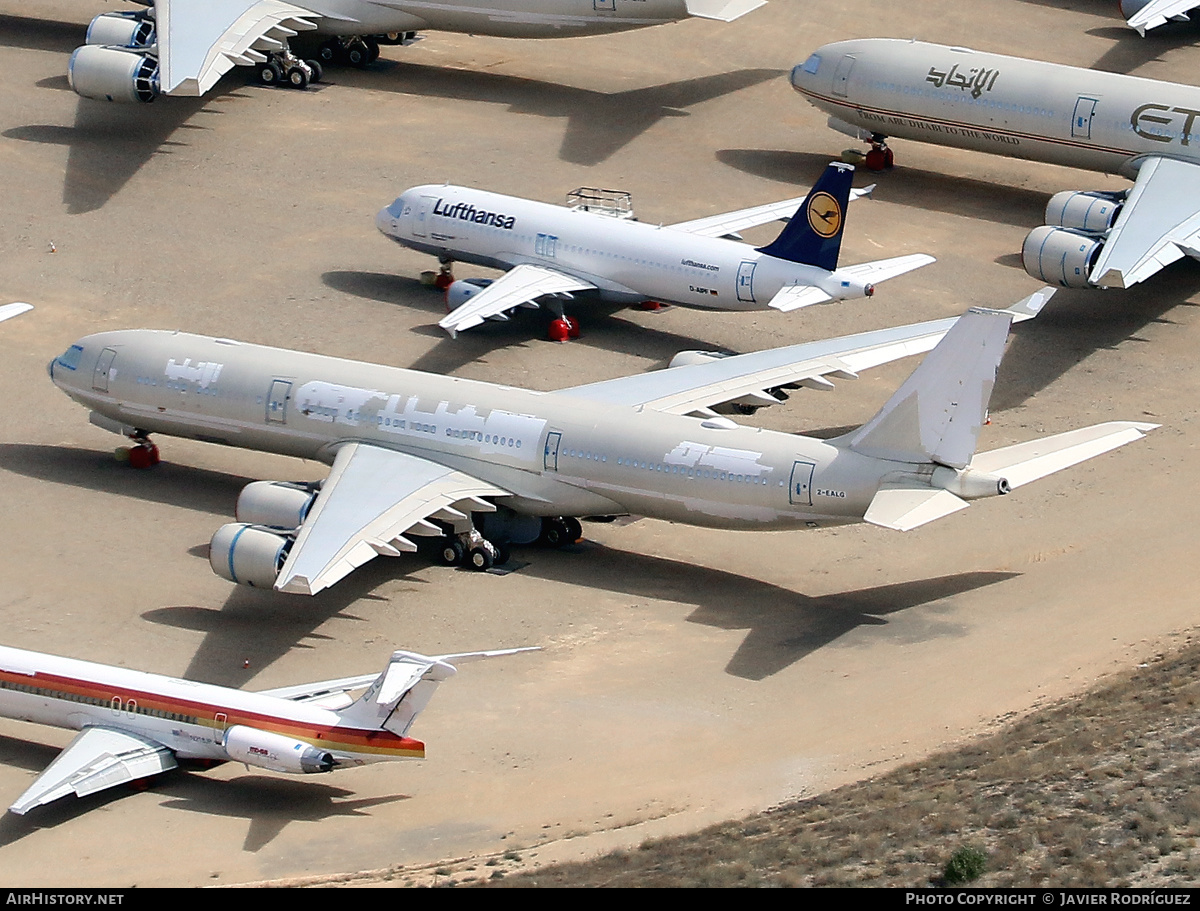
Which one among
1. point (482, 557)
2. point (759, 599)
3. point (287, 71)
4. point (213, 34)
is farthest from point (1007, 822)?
point (287, 71)

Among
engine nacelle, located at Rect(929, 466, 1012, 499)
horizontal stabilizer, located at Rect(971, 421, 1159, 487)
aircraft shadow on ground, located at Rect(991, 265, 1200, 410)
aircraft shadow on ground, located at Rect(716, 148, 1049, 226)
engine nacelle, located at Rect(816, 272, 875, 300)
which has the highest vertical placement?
horizontal stabilizer, located at Rect(971, 421, 1159, 487)

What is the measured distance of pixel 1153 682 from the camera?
120 ft

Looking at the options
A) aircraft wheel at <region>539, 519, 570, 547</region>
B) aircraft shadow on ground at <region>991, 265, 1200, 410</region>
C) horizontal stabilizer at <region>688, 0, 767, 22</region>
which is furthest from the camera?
horizontal stabilizer at <region>688, 0, 767, 22</region>

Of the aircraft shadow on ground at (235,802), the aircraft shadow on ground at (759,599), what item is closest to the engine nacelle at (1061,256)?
the aircraft shadow on ground at (759,599)

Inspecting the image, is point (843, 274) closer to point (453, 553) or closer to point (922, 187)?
point (453, 553)

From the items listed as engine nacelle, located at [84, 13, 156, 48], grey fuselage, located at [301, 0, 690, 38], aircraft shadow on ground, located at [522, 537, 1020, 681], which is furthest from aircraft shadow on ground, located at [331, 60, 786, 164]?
aircraft shadow on ground, located at [522, 537, 1020, 681]

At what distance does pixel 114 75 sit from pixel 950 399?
35.6 meters

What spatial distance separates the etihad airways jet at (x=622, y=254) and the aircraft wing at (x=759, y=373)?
106 inches

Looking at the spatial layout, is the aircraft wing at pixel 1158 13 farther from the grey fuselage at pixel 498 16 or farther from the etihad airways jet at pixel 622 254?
the etihad airways jet at pixel 622 254

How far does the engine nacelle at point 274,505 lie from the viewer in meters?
43.5

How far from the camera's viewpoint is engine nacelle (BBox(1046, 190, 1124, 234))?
56781mm

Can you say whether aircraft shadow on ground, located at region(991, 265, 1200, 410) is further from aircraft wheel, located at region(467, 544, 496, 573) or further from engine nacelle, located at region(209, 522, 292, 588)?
engine nacelle, located at region(209, 522, 292, 588)

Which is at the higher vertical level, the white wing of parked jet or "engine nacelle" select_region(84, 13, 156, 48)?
"engine nacelle" select_region(84, 13, 156, 48)

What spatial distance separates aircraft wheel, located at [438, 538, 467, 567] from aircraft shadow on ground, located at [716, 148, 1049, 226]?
72.7 ft
